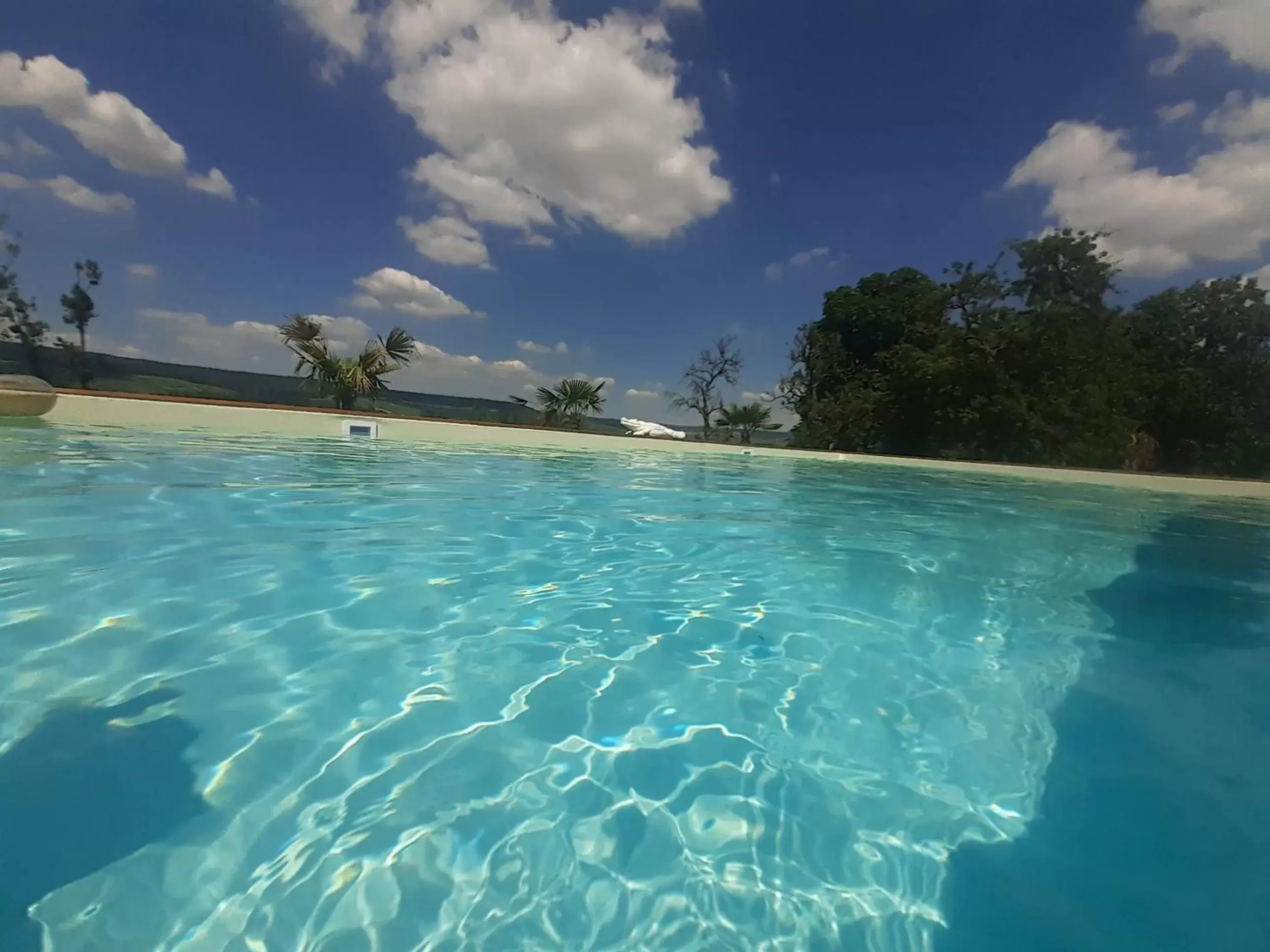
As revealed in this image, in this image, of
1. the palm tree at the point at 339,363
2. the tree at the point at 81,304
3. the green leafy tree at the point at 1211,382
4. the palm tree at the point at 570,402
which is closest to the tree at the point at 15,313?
the tree at the point at 81,304

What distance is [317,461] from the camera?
7.22m

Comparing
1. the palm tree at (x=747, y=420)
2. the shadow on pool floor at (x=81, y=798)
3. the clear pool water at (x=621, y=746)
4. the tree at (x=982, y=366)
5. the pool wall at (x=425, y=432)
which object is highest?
the tree at (x=982, y=366)

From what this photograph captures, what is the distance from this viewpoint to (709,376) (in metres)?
22.1

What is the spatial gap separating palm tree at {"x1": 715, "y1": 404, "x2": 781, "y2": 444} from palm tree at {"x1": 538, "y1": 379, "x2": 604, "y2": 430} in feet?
16.8

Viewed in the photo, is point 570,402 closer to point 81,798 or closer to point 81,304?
point 81,304

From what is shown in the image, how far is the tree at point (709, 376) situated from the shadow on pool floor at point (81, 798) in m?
20.3

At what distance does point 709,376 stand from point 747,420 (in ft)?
8.51

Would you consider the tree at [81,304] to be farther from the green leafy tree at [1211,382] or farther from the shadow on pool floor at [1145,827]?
the green leafy tree at [1211,382]

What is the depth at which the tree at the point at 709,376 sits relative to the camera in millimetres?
21656

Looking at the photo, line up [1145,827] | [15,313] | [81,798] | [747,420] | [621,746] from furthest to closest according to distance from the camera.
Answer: [747,420], [15,313], [621,746], [1145,827], [81,798]

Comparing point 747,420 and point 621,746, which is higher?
point 747,420

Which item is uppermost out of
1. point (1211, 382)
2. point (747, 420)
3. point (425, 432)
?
point (1211, 382)

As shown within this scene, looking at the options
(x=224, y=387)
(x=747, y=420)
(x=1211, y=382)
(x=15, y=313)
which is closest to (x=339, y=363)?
(x=224, y=387)

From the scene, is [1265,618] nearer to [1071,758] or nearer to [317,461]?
[1071,758]
